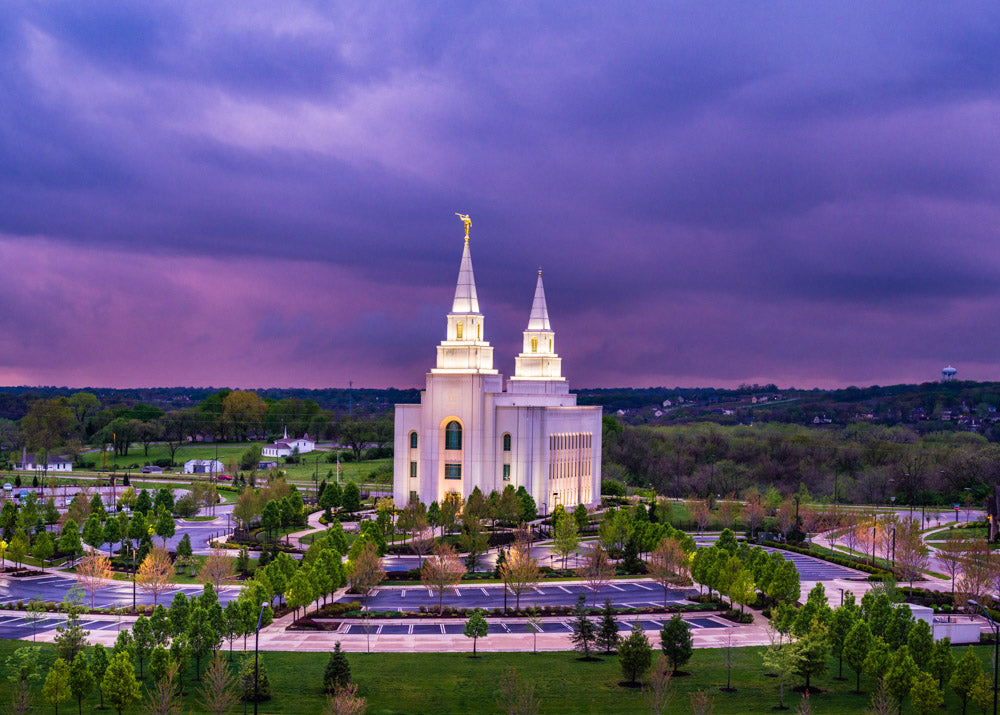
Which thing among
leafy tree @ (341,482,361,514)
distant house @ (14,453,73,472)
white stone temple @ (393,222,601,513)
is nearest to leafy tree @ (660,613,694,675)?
white stone temple @ (393,222,601,513)

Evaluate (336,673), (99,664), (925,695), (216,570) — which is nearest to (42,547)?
(216,570)

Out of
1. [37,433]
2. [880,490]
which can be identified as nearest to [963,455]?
[880,490]

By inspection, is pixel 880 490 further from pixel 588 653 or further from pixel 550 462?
pixel 588 653

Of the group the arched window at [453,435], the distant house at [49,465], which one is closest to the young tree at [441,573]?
the arched window at [453,435]

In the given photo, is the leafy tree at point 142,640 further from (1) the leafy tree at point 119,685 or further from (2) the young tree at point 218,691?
(1) the leafy tree at point 119,685

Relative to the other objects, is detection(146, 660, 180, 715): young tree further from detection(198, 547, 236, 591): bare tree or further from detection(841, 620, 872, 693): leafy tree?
detection(841, 620, 872, 693): leafy tree

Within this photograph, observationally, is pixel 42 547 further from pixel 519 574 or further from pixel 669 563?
pixel 669 563
